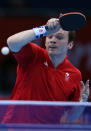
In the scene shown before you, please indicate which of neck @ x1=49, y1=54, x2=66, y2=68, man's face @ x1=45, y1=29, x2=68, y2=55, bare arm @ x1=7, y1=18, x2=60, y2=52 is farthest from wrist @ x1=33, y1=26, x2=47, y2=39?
neck @ x1=49, y1=54, x2=66, y2=68

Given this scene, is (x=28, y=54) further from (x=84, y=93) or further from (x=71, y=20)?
(x=84, y=93)

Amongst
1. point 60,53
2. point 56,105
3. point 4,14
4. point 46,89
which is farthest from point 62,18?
point 4,14

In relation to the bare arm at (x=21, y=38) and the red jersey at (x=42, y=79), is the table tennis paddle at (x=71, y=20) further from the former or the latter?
the red jersey at (x=42, y=79)

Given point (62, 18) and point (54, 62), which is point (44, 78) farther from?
point (62, 18)

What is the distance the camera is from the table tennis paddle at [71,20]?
2568 millimetres

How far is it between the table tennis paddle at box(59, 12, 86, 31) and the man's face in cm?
17

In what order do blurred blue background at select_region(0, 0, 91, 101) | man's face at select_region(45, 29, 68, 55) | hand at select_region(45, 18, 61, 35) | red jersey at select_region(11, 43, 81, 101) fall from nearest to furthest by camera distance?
hand at select_region(45, 18, 61, 35)
red jersey at select_region(11, 43, 81, 101)
man's face at select_region(45, 29, 68, 55)
blurred blue background at select_region(0, 0, 91, 101)

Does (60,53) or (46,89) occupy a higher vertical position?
(60,53)

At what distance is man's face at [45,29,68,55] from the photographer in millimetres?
2787

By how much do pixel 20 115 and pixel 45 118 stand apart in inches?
5.8

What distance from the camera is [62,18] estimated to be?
2.55 meters

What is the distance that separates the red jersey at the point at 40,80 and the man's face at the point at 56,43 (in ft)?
0.25

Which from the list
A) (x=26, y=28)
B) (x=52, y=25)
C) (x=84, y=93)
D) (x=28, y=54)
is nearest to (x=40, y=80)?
(x=28, y=54)

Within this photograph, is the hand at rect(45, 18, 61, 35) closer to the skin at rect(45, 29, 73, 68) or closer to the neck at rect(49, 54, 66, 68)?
the skin at rect(45, 29, 73, 68)
